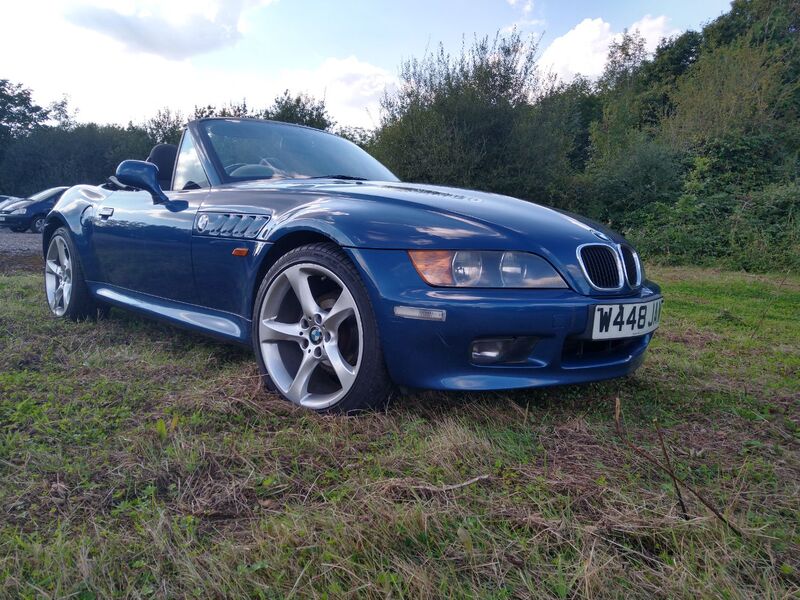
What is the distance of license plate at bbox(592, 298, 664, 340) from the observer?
A: 7.27 feet

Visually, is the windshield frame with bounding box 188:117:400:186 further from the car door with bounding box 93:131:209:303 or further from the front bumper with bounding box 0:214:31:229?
the front bumper with bounding box 0:214:31:229

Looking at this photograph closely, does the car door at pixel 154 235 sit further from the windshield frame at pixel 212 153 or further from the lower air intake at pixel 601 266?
the lower air intake at pixel 601 266

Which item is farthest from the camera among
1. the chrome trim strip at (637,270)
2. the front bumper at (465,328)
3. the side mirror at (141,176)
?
the side mirror at (141,176)

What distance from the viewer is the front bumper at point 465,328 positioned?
82.7 inches

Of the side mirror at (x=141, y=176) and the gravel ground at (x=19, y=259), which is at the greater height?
the side mirror at (x=141, y=176)

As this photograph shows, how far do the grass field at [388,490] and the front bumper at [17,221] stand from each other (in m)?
15.1

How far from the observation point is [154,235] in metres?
3.31

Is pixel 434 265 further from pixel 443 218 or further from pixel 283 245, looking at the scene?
pixel 283 245

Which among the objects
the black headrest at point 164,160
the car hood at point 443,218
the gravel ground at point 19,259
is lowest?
the gravel ground at point 19,259

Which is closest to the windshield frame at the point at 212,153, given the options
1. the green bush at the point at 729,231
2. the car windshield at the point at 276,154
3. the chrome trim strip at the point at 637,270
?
the car windshield at the point at 276,154

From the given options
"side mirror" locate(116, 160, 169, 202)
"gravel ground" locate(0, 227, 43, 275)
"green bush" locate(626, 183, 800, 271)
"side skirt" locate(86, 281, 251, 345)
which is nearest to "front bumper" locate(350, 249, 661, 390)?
"side skirt" locate(86, 281, 251, 345)

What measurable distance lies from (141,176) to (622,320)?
8.62ft

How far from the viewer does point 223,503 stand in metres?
1.65

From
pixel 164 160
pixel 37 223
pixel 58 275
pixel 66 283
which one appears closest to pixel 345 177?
pixel 164 160
